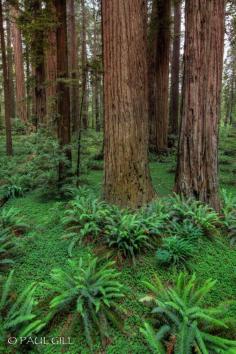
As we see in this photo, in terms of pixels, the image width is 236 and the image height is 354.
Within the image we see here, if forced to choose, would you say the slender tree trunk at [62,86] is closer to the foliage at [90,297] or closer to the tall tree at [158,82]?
the foliage at [90,297]

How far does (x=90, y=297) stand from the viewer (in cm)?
285

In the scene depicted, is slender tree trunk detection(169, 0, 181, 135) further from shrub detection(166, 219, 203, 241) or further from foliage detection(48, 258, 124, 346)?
foliage detection(48, 258, 124, 346)

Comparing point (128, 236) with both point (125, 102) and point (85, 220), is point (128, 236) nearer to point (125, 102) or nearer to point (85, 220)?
point (85, 220)

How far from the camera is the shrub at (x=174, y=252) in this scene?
11.5 ft

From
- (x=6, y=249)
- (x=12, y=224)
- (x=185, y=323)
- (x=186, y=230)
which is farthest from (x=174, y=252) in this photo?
(x=12, y=224)

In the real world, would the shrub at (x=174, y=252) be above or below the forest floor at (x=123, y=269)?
above

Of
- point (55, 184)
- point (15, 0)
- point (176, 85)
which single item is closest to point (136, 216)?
point (55, 184)

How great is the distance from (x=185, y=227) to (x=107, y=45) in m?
3.25

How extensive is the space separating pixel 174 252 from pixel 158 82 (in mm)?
7478

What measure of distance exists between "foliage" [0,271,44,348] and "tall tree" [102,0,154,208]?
2.22 meters

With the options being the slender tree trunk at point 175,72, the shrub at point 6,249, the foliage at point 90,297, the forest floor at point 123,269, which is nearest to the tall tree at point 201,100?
the forest floor at point 123,269

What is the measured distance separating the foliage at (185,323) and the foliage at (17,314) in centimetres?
112

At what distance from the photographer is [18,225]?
4.36 meters

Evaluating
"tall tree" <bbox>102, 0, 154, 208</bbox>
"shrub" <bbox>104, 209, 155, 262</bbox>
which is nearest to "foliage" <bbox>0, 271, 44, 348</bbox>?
"shrub" <bbox>104, 209, 155, 262</bbox>
